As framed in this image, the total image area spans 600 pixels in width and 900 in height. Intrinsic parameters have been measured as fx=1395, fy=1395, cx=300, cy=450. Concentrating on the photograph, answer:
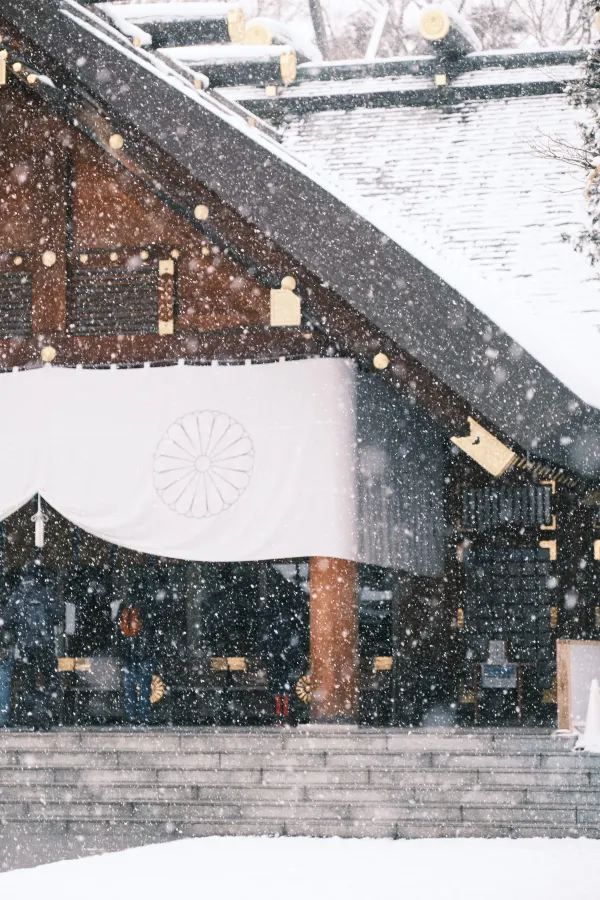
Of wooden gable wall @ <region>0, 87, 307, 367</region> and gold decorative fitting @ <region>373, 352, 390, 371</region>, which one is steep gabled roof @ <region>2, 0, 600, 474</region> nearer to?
gold decorative fitting @ <region>373, 352, 390, 371</region>

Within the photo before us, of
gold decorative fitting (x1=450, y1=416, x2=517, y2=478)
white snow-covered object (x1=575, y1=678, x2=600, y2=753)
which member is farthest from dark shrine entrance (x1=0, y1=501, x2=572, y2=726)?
white snow-covered object (x1=575, y1=678, x2=600, y2=753)

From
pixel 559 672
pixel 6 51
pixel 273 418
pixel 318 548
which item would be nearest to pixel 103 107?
pixel 6 51

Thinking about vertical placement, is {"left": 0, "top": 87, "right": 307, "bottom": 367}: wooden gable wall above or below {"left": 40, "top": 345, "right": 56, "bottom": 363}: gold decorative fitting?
above

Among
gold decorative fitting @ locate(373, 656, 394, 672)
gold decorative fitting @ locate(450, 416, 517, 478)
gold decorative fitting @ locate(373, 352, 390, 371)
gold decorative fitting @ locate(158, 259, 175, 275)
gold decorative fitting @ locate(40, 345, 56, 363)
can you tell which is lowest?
gold decorative fitting @ locate(373, 656, 394, 672)

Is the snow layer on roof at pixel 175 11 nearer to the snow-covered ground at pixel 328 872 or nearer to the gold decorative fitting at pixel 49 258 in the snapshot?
the gold decorative fitting at pixel 49 258

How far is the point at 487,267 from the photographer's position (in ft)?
43.8

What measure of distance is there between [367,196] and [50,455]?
5.49 metres

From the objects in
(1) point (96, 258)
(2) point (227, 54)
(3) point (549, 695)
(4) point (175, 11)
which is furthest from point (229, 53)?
(3) point (549, 695)

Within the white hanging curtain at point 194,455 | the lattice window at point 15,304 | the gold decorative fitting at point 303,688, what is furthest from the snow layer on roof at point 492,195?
the gold decorative fitting at point 303,688

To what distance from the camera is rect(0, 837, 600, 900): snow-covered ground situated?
6371mm

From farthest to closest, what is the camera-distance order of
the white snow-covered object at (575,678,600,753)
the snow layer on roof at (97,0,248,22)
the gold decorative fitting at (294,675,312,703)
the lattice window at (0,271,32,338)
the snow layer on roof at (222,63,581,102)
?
the snow layer on roof at (222,63,581,102) → the snow layer on roof at (97,0,248,22) → the gold decorative fitting at (294,675,312,703) → the lattice window at (0,271,32,338) → the white snow-covered object at (575,678,600,753)

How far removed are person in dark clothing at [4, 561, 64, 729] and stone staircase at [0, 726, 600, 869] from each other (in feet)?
9.16

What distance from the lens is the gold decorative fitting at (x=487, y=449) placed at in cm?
1018

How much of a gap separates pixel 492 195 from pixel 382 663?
5061mm
